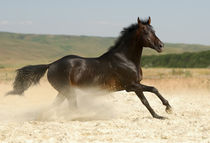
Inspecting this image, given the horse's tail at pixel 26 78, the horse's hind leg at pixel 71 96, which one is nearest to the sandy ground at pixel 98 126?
the horse's hind leg at pixel 71 96

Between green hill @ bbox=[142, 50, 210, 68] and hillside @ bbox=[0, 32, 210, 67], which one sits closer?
green hill @ bbox=[142, 50, 210, 68]

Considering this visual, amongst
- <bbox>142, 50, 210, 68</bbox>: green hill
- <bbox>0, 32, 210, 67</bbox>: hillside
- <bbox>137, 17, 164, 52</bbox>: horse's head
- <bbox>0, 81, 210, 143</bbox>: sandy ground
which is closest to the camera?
<bbox>0, 81, 210, 143</bbox>: sandy ground

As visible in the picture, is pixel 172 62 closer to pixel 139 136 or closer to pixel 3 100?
pixel 3 100

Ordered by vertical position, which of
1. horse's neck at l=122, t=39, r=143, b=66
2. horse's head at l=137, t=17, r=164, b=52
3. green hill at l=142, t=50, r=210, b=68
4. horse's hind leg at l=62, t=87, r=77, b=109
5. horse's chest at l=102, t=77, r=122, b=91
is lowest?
green hill at l=142, t=50, r=210, b=68

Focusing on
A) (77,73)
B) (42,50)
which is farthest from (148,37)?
(42,50)

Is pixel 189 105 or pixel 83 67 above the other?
pixel 83 67

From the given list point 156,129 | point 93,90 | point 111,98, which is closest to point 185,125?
point 156,129

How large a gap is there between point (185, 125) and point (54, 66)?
326 centimetres

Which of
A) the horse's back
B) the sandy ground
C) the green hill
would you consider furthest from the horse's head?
the green hill

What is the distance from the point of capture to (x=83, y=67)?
25.9ft

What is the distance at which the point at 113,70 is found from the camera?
26.2ft

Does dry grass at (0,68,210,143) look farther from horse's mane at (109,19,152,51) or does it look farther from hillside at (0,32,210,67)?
hillside at (0,32,210,67)

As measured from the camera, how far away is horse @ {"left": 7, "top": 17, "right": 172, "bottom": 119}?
7.85m

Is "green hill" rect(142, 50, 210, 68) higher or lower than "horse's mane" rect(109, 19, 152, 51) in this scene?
lower
